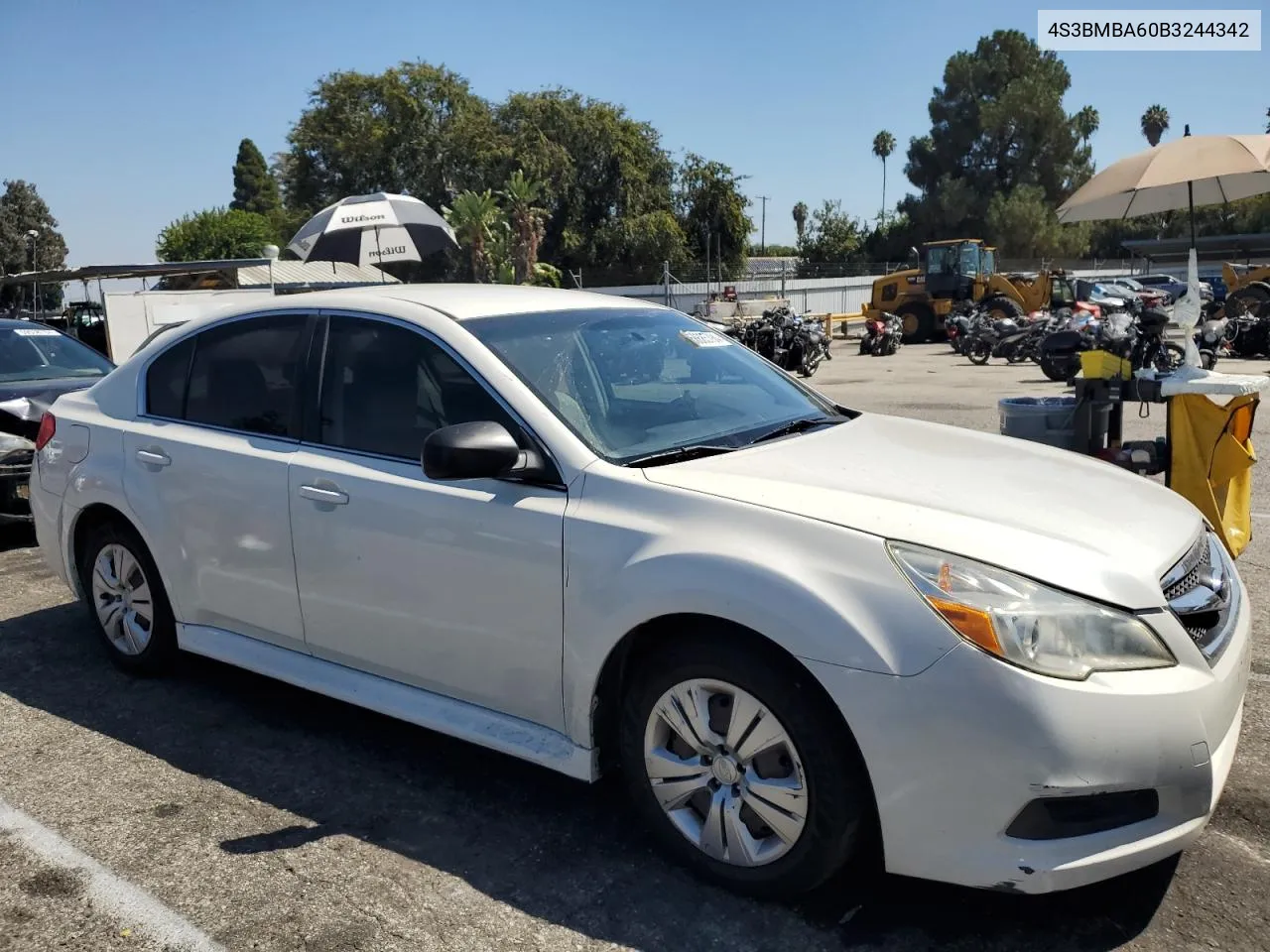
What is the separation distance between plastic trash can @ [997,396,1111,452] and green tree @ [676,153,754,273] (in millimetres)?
49226

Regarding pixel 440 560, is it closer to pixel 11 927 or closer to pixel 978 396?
pixel 11 927

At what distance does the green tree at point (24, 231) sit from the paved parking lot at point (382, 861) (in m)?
76.7

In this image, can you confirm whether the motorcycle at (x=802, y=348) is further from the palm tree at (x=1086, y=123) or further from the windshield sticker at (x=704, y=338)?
the palm tree at (x=1086, y=123)

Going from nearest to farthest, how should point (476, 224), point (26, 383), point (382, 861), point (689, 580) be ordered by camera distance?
1. point (689, 580)
2. point (382, 861)
3. point (26, 383)
4. point (476, 224)

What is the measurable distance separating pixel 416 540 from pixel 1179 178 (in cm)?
577

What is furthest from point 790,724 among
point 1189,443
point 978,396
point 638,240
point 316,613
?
point 638,240

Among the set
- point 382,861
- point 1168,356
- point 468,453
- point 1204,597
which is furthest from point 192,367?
point 1168,356

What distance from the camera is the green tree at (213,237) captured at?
214ft

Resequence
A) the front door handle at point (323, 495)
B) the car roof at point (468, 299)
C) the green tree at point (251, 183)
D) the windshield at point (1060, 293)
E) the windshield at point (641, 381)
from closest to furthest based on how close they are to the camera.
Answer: the windshield at point (641, 381)
the front door handle at point (323, 495)
the car roof at point (468, 299)
the windshield at point (1060, 293)
the green tree at point (251, 183)

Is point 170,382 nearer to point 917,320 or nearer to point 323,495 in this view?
point 323,495

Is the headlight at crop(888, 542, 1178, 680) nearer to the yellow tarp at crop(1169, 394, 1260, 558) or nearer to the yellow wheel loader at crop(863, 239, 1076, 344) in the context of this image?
the yellow tarp at crop(1169, 394, 1260, 558)

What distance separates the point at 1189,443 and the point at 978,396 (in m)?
9.62

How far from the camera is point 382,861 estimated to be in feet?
10.1

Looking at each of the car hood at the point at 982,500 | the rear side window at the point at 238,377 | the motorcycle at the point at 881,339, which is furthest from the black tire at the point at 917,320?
the car hood at the point at 982,500
